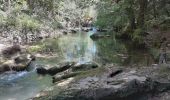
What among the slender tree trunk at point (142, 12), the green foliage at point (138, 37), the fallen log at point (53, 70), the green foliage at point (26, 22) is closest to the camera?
the fallen log at point (53, 70)

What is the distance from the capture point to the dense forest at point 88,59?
9336mm

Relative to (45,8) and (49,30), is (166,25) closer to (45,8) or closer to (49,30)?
(49,30)

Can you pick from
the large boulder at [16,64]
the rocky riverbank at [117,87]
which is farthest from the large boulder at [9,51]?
the rocky riverbank at [117,87]

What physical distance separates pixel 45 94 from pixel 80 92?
3.86ft

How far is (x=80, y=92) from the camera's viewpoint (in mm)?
8945

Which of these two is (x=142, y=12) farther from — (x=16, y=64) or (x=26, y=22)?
(x=16, y=64)

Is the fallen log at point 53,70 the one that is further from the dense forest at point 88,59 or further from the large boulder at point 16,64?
the large boulder at point 16,64

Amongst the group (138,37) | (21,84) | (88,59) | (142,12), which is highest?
(142,12)

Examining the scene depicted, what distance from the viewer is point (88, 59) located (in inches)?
766

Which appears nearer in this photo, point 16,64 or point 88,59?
point 16,64

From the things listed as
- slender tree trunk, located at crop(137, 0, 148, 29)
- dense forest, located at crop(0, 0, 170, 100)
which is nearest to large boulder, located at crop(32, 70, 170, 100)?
dense forest, located at crop(0, 0, 170, 100)

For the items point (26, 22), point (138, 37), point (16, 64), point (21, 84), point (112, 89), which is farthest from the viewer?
point (26, 22)

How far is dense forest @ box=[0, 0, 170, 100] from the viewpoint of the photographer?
934 cm

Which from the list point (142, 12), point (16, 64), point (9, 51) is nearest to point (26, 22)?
point (142, 12)
